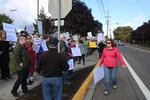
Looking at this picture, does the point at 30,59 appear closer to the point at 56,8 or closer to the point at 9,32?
the point at 56,8

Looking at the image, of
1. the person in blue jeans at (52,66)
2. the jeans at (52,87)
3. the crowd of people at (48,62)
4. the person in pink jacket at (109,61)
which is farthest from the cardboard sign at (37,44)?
the person in blue jeans at (52,66)

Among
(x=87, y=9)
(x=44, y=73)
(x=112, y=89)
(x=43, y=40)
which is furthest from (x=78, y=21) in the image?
(x=44, y=73)

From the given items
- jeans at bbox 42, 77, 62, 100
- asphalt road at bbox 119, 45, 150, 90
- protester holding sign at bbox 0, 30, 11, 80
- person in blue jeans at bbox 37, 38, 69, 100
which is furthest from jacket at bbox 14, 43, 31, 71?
asphalt road at bbox 119, 45, 150, 90

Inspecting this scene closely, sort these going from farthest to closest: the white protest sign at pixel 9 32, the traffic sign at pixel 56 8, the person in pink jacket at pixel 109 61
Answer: the white protest sign at pixel 9 32 → the person in pink jacket at pixel 109 61 → the traffic sign at pixel 56 8

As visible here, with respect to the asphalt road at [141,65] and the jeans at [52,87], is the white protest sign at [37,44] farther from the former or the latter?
the jeans at [52,87]

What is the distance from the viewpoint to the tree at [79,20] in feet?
177

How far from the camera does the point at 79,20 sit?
5525 cm

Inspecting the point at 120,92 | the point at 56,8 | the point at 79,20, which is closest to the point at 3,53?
the point at 56,8

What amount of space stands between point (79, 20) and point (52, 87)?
46399mm

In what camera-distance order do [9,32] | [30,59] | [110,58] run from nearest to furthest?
[30,59], [110,58], [9,32]

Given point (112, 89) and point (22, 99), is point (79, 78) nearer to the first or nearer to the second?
point (112, 89)

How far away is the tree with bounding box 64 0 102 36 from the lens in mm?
53875

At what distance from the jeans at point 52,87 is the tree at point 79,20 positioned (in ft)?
145

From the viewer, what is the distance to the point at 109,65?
46.4ft
